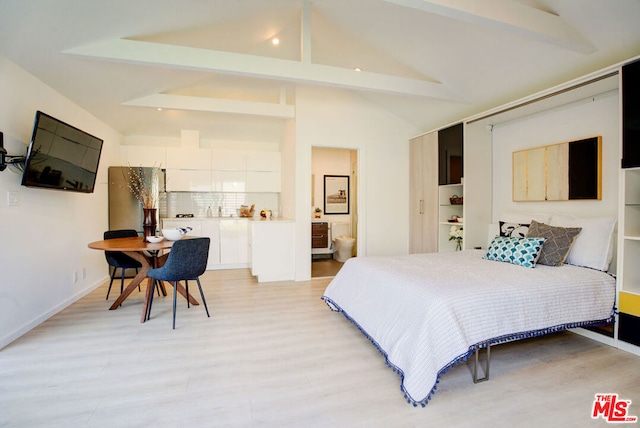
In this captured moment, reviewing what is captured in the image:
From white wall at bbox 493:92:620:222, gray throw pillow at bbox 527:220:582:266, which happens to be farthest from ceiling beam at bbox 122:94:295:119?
gray throw pillow at bbox 527:220:582:266

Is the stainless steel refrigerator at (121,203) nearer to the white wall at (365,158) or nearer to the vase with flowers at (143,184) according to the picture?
the vase with flowers at (143,184)

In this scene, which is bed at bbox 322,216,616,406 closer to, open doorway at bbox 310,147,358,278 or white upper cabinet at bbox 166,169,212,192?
open doorway at bbox 310,147,358,278

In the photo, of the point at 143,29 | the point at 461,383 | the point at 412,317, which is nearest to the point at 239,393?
the point at 412,317

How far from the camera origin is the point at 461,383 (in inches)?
76.4

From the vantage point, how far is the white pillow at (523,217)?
3.16 m

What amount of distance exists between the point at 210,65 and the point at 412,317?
2.82 m

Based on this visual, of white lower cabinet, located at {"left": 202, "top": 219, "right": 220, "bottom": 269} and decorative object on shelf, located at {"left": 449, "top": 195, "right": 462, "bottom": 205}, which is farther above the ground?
decorative object on shelf, located at {"left": 449, "top": 195, "right": 462, "bottom": 205}

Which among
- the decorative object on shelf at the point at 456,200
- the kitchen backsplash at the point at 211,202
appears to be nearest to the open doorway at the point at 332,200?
the kitchen backsplash at the point at 211,202

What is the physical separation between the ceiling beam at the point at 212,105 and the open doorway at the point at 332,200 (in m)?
1.90

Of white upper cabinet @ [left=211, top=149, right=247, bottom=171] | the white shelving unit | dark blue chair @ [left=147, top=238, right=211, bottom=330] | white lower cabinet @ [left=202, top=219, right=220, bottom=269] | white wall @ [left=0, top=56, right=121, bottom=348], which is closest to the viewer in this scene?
white wall @ [left=0, top=56, right=121, bottom=348]

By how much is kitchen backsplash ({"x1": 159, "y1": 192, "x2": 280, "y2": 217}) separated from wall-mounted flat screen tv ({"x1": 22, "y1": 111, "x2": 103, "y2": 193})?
1948 mm

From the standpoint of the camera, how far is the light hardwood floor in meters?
1.61

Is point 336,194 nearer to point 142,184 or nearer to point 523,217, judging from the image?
point 142,184

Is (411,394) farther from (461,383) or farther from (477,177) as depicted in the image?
(477,177)
